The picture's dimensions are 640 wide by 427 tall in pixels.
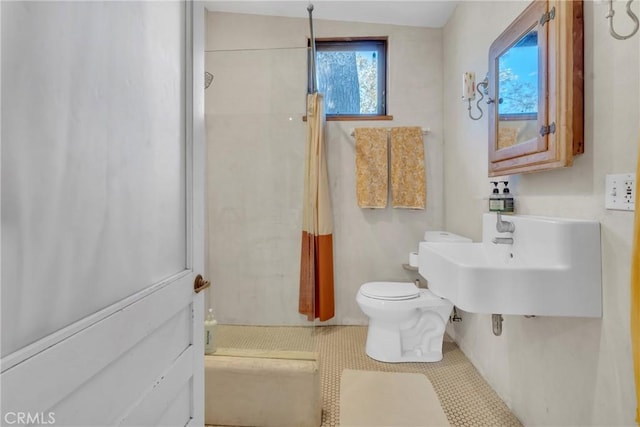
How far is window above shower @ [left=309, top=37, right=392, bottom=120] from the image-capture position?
9.10ft

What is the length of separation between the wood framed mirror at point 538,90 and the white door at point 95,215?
131 cm

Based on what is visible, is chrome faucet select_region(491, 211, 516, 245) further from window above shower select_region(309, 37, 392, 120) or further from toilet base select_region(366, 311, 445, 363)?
window above shower select_region(309, 37, 392, 120)

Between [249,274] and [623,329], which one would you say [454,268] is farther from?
[249,274]

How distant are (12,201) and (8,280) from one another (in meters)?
0.11

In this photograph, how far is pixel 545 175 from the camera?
4.35 feet

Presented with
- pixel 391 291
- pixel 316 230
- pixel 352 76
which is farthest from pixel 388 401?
pixel 352 76

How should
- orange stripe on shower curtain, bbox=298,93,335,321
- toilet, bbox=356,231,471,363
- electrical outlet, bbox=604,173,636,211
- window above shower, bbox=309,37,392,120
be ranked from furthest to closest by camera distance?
1. window above shower, bbox=309,37,392,120
2. orange stripe on shower curtain, bbox=298,93,335,321
3. toilet, bbox=356,231,471,363
4. electrical outlet, bbox=604,173,636,211

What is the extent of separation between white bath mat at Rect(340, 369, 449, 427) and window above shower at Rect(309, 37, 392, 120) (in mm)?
2077

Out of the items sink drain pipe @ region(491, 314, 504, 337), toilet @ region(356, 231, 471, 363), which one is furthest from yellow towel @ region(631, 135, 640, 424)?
toilet @ region(356, 231, 471, 363)

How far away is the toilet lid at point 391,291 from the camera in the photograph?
6.72 ft

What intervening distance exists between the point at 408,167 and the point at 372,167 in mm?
305

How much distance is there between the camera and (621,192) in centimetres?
94

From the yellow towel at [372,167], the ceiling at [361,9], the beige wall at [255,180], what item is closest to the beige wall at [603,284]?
the ceiling at [361,9]

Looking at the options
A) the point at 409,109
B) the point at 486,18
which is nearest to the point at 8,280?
the point at 486,18
